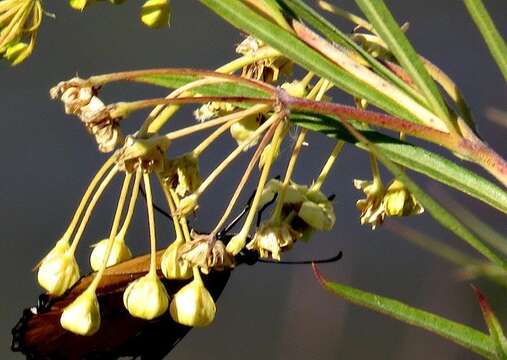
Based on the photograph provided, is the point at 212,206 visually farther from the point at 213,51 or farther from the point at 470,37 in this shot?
the point at 470,37

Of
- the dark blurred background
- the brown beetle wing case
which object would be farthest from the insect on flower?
the dark blurred background

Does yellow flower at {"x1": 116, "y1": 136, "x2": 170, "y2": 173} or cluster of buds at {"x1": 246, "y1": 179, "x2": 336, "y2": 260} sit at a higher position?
yellow flower at {"x1": 116, "y1": 136, "x2": 170, "y2": 173}

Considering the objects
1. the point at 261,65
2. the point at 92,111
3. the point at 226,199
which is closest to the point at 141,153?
the point at 92,111

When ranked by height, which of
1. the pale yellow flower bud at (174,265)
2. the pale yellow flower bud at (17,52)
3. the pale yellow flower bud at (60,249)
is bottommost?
the pale yellow flower bud at (60,249)

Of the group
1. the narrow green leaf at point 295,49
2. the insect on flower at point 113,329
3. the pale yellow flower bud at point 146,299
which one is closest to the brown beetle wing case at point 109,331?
the insect on flower at point 113,329

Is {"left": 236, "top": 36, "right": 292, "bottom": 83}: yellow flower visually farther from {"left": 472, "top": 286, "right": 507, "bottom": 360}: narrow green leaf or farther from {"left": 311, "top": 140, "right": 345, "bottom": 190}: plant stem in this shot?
{"left": 472, "top": 286, "right": 507, "bottom": 360}: narrow green leaf

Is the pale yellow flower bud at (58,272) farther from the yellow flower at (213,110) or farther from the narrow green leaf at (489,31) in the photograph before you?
the narrow green leaf at (489,31)

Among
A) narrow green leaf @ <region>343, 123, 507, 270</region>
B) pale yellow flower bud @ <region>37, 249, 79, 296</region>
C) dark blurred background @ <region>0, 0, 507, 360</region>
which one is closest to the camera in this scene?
narrow green leaf @ <region>343, 123, 507, 270</region>
